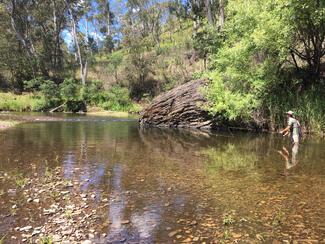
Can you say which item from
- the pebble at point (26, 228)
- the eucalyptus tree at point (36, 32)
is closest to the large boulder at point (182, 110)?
the pebble at point (26, 228)

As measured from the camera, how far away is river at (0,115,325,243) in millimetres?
7094

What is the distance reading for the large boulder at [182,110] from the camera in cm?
2875

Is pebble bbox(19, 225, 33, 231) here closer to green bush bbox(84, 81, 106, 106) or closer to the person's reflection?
the person's reflection

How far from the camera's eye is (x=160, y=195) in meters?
9.54

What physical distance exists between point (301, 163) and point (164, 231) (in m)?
8.32

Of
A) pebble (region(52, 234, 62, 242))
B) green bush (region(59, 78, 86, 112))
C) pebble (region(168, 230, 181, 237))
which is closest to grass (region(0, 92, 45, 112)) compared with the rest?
green bush (region(59, 78, 86, 112))

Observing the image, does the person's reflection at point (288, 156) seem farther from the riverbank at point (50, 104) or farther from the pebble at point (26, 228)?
the riverbank at point (50, 104)

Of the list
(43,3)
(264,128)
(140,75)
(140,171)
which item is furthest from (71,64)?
(140,171)

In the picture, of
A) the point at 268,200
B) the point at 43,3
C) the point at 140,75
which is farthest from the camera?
the point at 43,3

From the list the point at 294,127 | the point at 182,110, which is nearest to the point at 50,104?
the point at 182,110

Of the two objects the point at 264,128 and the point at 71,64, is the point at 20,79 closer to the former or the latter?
the point at 71,64

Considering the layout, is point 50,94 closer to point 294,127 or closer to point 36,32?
point 36,32

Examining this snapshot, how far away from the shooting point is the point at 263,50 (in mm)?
24203

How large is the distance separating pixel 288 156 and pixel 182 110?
14.8 m
